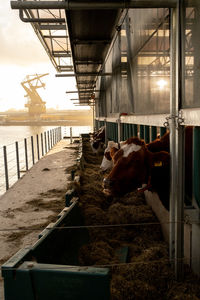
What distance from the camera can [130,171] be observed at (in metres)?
2.89

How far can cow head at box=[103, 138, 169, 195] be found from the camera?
2865mm

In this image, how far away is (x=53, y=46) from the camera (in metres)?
9.26

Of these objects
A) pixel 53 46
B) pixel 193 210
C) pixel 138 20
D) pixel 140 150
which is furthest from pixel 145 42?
pixel 53 46

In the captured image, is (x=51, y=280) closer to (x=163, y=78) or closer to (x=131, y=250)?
(x=131, y=250)

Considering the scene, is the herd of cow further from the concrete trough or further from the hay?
the concrete trough

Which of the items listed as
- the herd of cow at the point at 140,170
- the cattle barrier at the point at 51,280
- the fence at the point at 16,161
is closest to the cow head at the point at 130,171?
the herd of cow at the point at 140,170

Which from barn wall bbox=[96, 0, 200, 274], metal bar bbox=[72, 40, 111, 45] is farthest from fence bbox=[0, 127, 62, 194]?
barn wall bbox=[96, 0, 200, 274]

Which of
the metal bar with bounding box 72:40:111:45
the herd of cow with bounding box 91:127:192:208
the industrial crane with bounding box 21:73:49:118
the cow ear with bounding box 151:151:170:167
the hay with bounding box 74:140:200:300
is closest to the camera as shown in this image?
the hay with bounding box 74:140:200:300

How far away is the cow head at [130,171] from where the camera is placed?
2.87 meters

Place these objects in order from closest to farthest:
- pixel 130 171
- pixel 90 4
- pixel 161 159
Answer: pixel 90 4 < pixel 161 159 < pixel 130 171

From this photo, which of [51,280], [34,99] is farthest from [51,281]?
[34,99]

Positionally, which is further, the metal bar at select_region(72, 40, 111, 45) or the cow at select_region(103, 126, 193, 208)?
the metal bar at select_region(72, 40, 111, 45)

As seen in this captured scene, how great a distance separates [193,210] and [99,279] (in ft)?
4.15

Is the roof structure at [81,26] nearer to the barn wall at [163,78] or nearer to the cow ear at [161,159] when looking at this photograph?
the barn wall at [163,78]
